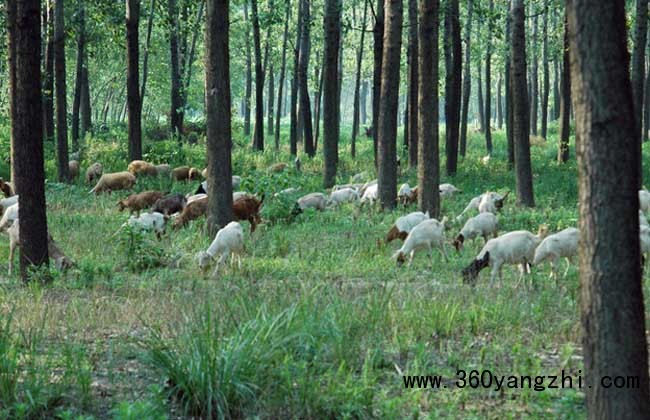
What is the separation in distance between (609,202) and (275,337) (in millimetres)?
2962

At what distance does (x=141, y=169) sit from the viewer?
89.5 feet

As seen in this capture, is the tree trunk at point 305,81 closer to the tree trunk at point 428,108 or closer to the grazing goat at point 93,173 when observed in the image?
the grazing goat at point 93,173

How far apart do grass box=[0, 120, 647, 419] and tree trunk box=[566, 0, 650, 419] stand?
1.16 m

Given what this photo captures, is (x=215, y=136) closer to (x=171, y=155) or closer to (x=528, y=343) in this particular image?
(x=528, y=343)

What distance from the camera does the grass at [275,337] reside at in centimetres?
620

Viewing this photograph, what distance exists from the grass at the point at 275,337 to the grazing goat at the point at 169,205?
460 cm

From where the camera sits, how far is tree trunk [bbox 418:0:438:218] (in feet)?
60.2

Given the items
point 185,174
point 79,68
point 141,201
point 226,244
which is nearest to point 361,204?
point 141,201

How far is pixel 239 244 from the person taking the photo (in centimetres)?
1332

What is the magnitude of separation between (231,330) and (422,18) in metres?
12.4

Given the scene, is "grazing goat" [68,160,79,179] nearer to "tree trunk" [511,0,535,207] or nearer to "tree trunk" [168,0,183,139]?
"tree trunk" [168,0,183,139]

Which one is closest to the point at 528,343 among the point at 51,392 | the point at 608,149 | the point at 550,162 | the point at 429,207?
the point at 608,149

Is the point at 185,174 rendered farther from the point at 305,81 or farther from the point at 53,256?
the point at 53,256

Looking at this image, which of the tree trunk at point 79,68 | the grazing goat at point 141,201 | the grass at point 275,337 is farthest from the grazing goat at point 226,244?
the tree trunk at point 79,68
